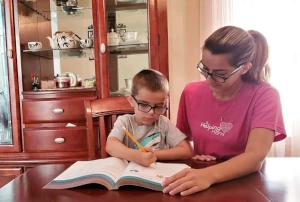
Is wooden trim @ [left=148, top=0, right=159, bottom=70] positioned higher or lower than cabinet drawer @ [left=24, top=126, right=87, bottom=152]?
higher

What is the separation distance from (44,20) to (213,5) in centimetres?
117

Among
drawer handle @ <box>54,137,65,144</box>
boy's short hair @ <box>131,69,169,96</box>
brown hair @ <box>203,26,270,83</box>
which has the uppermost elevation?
brown hair @ <box>203,26,270,83</box>

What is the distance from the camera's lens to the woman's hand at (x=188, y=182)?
729 millimetres

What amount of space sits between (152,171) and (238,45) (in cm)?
51

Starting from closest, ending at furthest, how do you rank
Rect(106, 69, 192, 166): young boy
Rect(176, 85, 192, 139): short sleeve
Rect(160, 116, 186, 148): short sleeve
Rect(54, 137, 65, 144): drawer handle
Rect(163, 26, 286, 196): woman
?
Rect(163, 26, 286, 196): woman < Rect(106, 69, 192, 166): young boy < Rect(160, 116, 186, 148): short sleeve < Rect(176, 85, 192, 139): short sleeve < Rect(54, 137, 65, 144): drawer handle

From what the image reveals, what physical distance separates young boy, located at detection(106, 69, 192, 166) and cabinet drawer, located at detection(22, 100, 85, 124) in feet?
2.43

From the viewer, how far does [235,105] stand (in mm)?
1155

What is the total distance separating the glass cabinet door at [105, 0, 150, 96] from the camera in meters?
1.95

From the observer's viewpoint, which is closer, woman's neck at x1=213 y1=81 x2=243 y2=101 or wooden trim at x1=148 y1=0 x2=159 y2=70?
woman's neck at x1=213 y1=81 x2=243 y2=101

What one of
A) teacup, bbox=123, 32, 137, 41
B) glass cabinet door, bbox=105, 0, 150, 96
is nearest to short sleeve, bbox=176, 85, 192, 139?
glass cabinet door, bbox=105, 0, 150, 96

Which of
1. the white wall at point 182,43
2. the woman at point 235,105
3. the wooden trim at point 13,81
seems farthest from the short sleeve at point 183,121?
the wooden trim at point 13,81

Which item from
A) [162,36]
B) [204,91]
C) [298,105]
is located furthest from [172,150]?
[298,105]

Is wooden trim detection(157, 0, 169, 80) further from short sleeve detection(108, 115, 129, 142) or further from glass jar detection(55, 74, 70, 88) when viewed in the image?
short sleeve detection(108, 115, 129, 142)

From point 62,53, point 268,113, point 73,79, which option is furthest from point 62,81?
point 268,113
